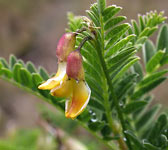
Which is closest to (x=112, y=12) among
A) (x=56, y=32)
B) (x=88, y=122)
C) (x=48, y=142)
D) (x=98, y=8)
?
(x=98, y=8)

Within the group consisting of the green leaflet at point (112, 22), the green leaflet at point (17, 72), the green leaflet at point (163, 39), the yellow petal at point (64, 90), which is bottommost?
the green leaflet at point (163, 39)

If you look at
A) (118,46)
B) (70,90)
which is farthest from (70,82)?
(118,46)

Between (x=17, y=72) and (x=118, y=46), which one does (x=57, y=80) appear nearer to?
(x=118, y=46)

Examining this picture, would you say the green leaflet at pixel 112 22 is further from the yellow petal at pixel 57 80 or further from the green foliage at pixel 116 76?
the yellow petal at pixel 57 80

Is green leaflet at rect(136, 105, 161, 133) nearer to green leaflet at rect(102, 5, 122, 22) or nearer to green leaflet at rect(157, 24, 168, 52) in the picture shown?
green leaflet at rect(157, 24, 168, 52)

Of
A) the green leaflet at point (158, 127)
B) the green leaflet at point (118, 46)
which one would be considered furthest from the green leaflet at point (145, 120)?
the green leaflet at point (118, 46)

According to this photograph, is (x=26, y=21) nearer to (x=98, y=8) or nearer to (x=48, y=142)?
(x=48, y=142)
